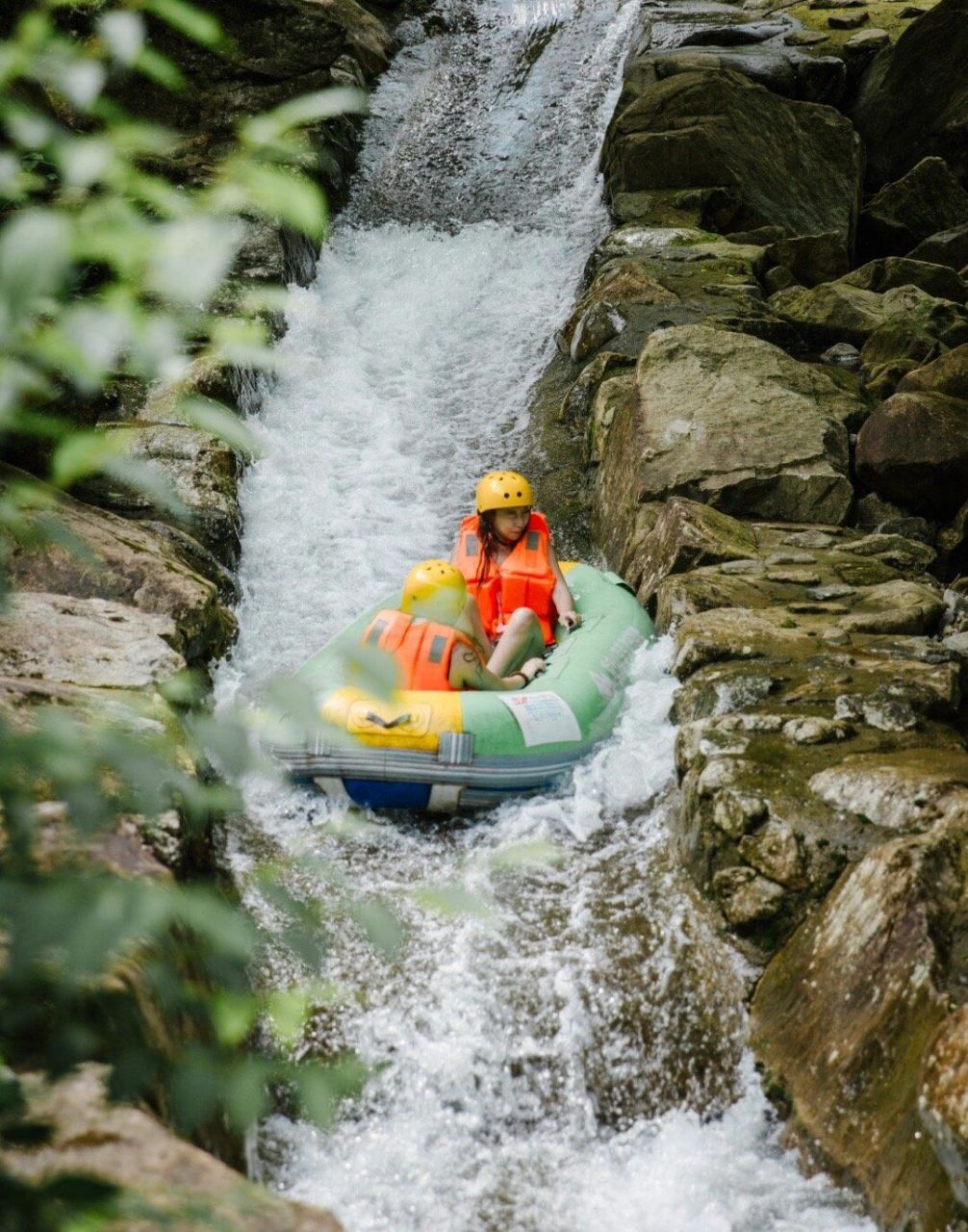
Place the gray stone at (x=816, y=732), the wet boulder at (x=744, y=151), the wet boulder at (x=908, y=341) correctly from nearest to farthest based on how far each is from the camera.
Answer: the gray stone at (x=816, y=732), the wet boulder at (x=908, y=341), the wet boulder at (x=744, y=151)

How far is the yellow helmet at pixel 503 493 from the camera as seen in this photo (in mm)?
6160

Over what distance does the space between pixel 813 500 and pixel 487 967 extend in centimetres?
385

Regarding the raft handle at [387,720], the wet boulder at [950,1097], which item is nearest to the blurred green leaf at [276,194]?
the wet boulder at [950,1097]

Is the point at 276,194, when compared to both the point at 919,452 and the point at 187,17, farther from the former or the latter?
the point at 919,452

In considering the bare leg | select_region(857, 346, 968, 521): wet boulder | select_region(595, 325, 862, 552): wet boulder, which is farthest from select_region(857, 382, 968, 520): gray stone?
the bare leg

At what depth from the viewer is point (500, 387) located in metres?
9.38

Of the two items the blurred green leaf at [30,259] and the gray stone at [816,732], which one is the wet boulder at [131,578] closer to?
the gray stone at [816,732]

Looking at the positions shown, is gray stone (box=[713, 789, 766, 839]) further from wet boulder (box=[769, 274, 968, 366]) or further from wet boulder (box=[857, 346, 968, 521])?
wet boulder (box=[769, 274, 968, 366])

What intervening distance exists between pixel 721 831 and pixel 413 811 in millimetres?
1486

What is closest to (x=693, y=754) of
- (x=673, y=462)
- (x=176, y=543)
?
(x=673, y=462)

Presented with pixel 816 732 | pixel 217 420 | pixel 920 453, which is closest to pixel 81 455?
pixel 217 420

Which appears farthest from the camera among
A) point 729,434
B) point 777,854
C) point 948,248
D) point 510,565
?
point 948,248

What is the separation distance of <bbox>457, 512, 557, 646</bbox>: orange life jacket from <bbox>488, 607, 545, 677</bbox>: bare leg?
11.3 inches

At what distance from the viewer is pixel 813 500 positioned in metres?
6.55
